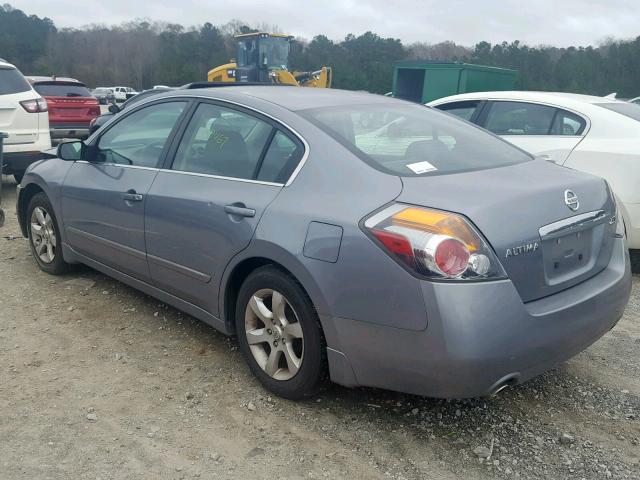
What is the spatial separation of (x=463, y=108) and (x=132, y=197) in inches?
152

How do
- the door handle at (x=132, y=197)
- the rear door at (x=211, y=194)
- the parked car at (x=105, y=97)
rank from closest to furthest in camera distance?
the rear door at (x=211, y=194) < the door handle at (x=132, y=197) < the parked car at (x=105, y=97)

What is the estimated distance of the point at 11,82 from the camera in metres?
7.52

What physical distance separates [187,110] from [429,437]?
226 centimetres

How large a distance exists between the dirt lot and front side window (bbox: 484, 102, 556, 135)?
8.13 ft

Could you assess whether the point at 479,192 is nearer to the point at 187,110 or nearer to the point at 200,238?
the point at 200,238

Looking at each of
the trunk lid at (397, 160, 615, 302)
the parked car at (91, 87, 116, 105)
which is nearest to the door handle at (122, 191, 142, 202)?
the trunk lid at (397, 160, 615, 302)

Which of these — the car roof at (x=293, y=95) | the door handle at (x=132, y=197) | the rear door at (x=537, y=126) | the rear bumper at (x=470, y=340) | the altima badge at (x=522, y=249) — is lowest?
the rear bumper at (x=470, y=340)

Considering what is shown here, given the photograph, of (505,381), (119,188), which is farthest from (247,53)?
(505,381)

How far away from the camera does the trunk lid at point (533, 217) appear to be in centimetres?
241

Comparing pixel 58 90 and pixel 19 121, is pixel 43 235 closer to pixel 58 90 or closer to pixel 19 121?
pixel 19 121

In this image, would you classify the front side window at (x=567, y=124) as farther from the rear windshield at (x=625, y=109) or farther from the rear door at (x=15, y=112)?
the rear door at (x=15, y=112)

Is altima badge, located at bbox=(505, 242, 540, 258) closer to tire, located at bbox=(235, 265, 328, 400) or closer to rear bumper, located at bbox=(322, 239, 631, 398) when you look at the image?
rear bumper, located at bbox=(322, 239, 631, 398)

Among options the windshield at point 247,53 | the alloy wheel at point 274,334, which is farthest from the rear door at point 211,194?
the windshield at point 247,53

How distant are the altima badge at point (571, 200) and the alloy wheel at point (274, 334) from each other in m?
1.31
